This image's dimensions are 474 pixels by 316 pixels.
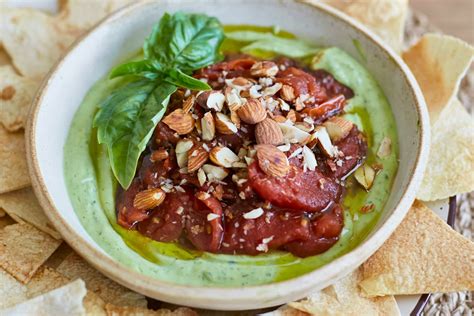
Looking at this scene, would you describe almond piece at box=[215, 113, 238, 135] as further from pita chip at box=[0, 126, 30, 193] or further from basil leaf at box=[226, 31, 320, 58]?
pita chip at box=[0, 126, 30, 193]

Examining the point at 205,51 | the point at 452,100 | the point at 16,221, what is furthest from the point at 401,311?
the point at 16,221

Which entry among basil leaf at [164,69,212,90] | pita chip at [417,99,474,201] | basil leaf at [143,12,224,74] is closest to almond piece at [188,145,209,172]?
basil leaf at [164,69,212,90]

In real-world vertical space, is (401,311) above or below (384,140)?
below

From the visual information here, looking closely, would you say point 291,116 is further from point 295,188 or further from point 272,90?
point 295,188

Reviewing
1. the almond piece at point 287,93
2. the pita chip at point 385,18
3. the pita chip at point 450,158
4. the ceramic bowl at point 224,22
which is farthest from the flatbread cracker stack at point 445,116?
the almond piece at point 287,93

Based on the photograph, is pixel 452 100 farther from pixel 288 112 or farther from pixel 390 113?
pixel 288 112

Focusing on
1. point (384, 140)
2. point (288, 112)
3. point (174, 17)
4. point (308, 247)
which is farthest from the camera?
point (174, 17)
